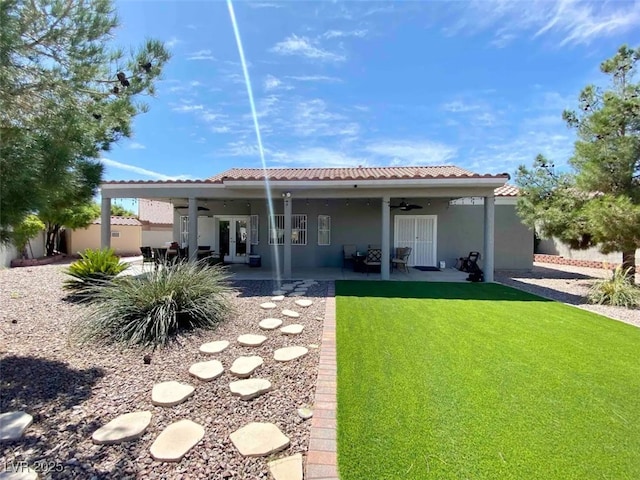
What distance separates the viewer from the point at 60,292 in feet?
28.1

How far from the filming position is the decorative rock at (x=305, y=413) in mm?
3108

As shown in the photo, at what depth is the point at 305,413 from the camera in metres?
3.17

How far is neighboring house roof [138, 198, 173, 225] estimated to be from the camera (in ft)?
98.6

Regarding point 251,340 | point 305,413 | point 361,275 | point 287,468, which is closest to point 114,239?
point 361,275

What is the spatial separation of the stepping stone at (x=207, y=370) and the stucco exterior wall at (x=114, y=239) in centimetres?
2132

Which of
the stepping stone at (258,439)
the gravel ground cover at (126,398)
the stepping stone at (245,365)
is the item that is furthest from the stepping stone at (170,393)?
the stepping stone at (258,439)

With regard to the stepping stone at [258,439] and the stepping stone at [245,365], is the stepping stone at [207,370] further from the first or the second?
the stepping stone at [258,439]

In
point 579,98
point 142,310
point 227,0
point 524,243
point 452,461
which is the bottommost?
point 452,461

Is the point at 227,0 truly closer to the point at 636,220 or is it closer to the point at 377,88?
the point at 377,88

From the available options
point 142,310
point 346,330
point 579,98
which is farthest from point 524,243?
point 142,310

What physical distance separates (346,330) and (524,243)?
1291 cm

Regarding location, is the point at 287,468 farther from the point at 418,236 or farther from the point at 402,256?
the point at 418,236

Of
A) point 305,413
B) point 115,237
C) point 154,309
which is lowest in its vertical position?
point 305,413

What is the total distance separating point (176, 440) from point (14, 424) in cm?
154
